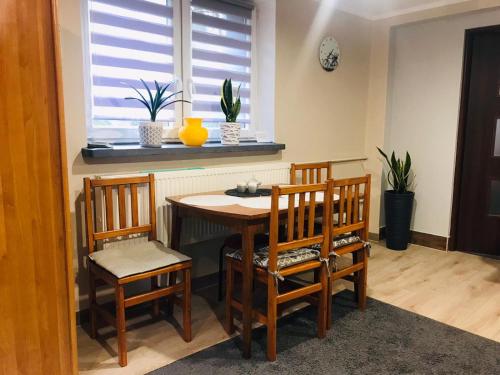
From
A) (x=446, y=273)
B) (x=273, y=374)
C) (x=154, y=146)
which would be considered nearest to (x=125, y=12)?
(x=154, y=146)

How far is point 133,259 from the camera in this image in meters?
2.16

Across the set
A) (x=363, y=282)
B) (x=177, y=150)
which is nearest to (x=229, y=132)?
(x=177, y=150)

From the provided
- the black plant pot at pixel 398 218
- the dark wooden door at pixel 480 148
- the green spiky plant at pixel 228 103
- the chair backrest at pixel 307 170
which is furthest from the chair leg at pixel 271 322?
the dark wooden door at pixel 480 148

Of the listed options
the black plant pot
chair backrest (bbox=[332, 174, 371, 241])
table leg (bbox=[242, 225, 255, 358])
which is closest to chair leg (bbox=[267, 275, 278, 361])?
table leg (bbox=[242, 225, 255, 358])

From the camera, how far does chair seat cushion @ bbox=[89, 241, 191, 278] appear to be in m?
2.04

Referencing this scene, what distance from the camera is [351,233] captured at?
266 cm

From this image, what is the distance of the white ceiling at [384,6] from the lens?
3579 millimetres

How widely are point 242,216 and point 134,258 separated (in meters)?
0.62

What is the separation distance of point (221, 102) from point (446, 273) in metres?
2.22

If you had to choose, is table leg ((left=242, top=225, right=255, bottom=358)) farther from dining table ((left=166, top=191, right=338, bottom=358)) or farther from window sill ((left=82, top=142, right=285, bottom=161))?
window sill ((left=82, top=142, right=285, bottom=161))

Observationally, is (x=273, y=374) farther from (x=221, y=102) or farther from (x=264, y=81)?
(x=264, y=81)

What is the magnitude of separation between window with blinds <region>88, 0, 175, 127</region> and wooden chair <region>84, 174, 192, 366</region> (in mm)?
620

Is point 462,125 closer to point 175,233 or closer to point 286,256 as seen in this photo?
point 286,256

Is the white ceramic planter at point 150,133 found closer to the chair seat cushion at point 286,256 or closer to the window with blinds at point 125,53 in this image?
the window with blinds at point 125,53
